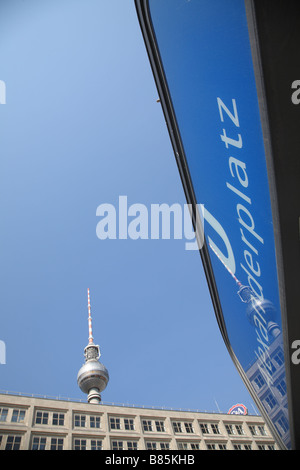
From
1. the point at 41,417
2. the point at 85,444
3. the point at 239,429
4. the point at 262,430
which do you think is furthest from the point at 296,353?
the point at 262,430

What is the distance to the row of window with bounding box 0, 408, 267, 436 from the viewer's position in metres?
42.2

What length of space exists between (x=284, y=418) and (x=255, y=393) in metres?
2.64

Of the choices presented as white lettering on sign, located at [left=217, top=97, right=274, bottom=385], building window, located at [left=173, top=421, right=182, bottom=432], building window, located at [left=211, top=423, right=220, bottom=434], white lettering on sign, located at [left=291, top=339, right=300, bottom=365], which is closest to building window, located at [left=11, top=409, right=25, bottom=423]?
building window, located at [left=173, top=421, right=182, bottom=432]

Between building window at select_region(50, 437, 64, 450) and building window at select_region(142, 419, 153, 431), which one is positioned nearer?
building window at select_region(50, 437, 64, 450)

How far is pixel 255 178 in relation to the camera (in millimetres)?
5926

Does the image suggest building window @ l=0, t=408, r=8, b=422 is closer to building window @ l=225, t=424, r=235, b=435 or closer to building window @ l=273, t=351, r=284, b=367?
building window @ l=225, t=424, r=235, b=435

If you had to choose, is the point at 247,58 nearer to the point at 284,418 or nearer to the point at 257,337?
the point at 257,337

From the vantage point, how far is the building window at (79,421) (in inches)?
1735

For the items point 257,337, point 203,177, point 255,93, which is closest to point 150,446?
point 257,337

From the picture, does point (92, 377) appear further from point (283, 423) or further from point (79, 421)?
point (283, 423)

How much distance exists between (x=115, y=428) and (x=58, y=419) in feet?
24.6

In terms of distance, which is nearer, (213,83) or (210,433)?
(213,83)

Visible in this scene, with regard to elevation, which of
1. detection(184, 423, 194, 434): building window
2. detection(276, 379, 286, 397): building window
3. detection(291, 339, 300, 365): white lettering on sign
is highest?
detection(184, 423, 194, 434): building window

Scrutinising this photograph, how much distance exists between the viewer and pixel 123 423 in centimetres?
4694
